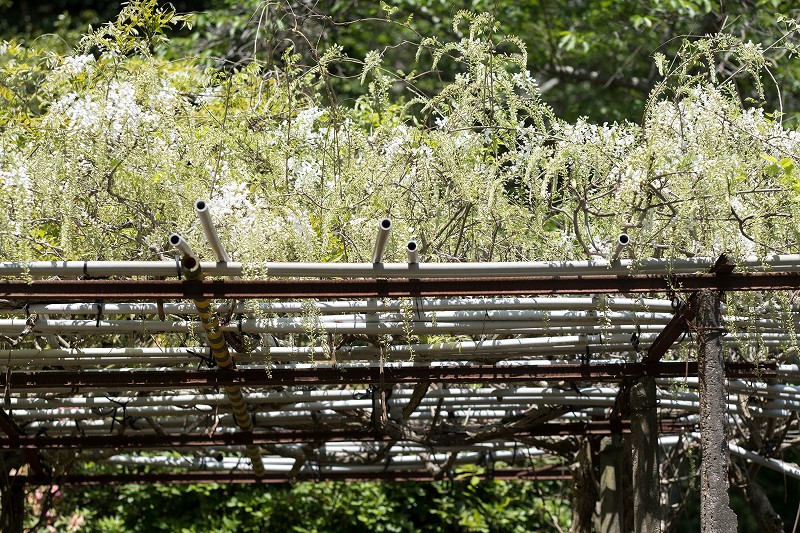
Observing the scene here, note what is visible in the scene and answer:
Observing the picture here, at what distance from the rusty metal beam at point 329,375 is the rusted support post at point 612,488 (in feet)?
3.26

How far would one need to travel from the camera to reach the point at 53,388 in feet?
12.9

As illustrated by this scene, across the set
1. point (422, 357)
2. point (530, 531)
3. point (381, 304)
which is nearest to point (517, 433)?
point (422, 357)

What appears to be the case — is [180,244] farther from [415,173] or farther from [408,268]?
[415,173]

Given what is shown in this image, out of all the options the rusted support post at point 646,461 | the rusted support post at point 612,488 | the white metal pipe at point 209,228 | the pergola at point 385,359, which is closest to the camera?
the white metal pipe at point 209,228

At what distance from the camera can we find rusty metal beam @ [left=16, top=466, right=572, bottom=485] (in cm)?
530

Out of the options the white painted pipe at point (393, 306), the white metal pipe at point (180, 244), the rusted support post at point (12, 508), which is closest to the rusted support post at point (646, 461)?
the white painted pipe at point (393, 306)

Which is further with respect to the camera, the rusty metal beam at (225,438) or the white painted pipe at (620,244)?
the rusty metal beam at (225,438)

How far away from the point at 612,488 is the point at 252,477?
6.46 ft

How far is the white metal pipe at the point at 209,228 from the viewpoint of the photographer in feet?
8.61

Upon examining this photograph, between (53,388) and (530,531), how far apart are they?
155 inches

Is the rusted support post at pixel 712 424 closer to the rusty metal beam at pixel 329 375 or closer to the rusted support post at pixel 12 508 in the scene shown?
the rusty metal beam at pixel 329 375

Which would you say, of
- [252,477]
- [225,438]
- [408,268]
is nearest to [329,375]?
[408,268]

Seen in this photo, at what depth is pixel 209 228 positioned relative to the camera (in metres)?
2.74

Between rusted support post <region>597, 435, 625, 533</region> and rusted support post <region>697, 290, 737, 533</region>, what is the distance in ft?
5.22
